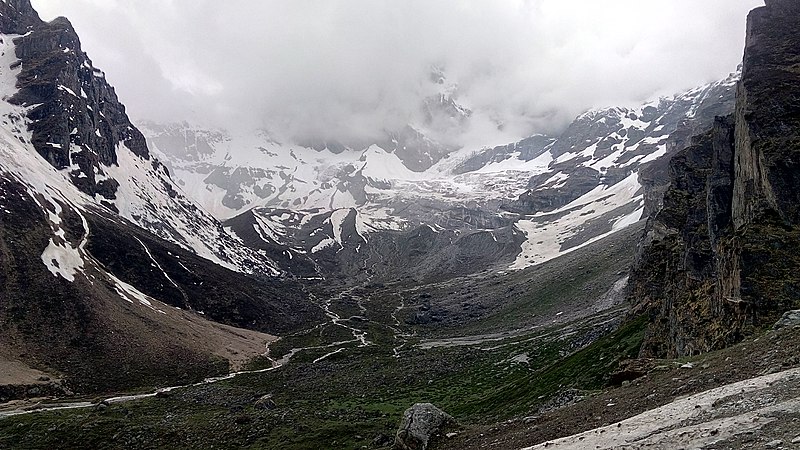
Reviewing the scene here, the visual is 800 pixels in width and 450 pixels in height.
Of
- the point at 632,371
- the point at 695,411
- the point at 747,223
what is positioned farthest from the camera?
the point at 747,223

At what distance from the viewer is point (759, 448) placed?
477 inches

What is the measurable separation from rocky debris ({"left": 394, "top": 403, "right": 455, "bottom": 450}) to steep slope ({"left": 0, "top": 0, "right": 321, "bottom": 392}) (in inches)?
3079

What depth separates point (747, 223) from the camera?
36594mm

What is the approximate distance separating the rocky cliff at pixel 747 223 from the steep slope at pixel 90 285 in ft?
293

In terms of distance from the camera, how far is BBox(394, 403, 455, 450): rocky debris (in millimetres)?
29594

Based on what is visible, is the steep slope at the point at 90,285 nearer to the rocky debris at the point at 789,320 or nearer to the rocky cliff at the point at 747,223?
the rocky cliff at the point at 747,223

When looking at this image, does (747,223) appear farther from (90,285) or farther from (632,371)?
(90,285)

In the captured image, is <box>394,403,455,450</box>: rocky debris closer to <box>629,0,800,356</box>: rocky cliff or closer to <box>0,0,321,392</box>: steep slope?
<box>629,0,800,356</box>: rocky cliff

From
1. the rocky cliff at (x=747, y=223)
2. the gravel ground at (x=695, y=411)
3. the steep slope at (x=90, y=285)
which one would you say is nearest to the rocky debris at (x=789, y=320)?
the gravel ground at (x=695, y=411)

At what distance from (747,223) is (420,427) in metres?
28.5

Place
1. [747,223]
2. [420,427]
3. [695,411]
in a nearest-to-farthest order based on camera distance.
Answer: [695,411], [420,427], [747,223]

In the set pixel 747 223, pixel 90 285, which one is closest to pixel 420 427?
pixel 747 223

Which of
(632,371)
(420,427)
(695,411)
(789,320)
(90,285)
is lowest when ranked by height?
(420,427)

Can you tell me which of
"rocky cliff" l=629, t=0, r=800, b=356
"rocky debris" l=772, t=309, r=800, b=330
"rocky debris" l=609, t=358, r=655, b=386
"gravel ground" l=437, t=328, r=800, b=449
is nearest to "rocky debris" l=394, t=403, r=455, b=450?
"gravel ground" l=437, t=328, r=800, b=449
